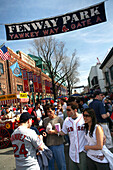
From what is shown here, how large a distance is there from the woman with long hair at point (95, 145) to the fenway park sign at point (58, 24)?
13.9ft

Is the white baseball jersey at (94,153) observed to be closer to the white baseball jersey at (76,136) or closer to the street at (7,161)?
the white baseball jersey at (76,136)

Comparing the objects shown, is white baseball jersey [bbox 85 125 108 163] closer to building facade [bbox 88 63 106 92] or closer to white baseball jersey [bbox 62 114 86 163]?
white baseball jersey [bbox 62 114 86 163]

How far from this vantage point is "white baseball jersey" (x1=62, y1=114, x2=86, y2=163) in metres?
3.13

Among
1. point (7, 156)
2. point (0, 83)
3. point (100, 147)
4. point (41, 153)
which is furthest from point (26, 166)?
point (0, 83)

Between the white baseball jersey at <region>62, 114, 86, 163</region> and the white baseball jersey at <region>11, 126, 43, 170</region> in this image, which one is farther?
the white baseball jersey at <region>62, 114, 86, 163</region>

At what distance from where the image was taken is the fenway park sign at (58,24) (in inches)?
233

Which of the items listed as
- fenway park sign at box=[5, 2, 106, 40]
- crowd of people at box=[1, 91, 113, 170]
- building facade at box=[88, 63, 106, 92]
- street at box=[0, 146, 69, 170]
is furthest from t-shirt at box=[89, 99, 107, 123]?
building facade at box=[88, 63, 106, 92]

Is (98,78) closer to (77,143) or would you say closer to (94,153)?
(77,143)

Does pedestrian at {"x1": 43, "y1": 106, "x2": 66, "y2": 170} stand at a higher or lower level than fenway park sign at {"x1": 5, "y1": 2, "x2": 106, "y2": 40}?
lower

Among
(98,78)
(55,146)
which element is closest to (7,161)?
(55,146)

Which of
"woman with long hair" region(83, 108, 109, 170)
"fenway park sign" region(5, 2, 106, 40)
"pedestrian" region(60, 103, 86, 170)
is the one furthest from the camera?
"fenway park sign" region(5, 2, 106, 40)

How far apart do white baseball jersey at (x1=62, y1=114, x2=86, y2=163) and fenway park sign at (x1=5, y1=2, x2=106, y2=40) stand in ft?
13.3

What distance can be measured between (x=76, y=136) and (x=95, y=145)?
570 mm

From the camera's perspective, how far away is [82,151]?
3127 millimetres
